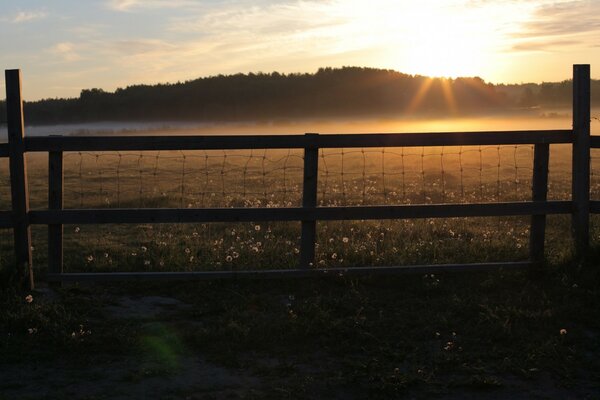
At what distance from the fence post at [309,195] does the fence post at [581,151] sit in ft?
9.85

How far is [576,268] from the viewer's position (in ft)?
23.0

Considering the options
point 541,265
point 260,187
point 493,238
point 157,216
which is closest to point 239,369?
point 157,216

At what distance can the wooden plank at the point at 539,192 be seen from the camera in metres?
7.35

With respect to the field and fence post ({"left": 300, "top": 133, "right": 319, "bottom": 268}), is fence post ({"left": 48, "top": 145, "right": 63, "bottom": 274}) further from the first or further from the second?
fence post ({"left": 300, "top": 133, "right": 319, "bottom": 268})

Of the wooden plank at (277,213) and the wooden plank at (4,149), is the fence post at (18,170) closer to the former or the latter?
the wooden plank at (4,149)

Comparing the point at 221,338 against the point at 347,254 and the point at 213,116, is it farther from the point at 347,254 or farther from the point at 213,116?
the point at 213,116

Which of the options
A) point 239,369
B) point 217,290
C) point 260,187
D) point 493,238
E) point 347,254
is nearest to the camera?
point 239,369

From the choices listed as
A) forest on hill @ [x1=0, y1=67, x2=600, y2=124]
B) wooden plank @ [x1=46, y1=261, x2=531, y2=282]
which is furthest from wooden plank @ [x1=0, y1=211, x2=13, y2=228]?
forest on hill @ [x1=0, y1=67, x2=600, y2=124]

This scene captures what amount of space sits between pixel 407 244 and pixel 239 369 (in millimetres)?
4380

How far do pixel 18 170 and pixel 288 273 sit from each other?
3033 mm

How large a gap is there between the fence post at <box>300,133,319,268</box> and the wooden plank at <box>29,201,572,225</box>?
12 centimetres

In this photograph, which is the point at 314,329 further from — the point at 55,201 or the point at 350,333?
the point at 55,201

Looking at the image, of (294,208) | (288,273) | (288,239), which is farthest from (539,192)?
(288,239)

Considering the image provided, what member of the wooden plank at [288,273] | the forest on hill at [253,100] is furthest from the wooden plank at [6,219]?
the forest on hill at [253,100]
